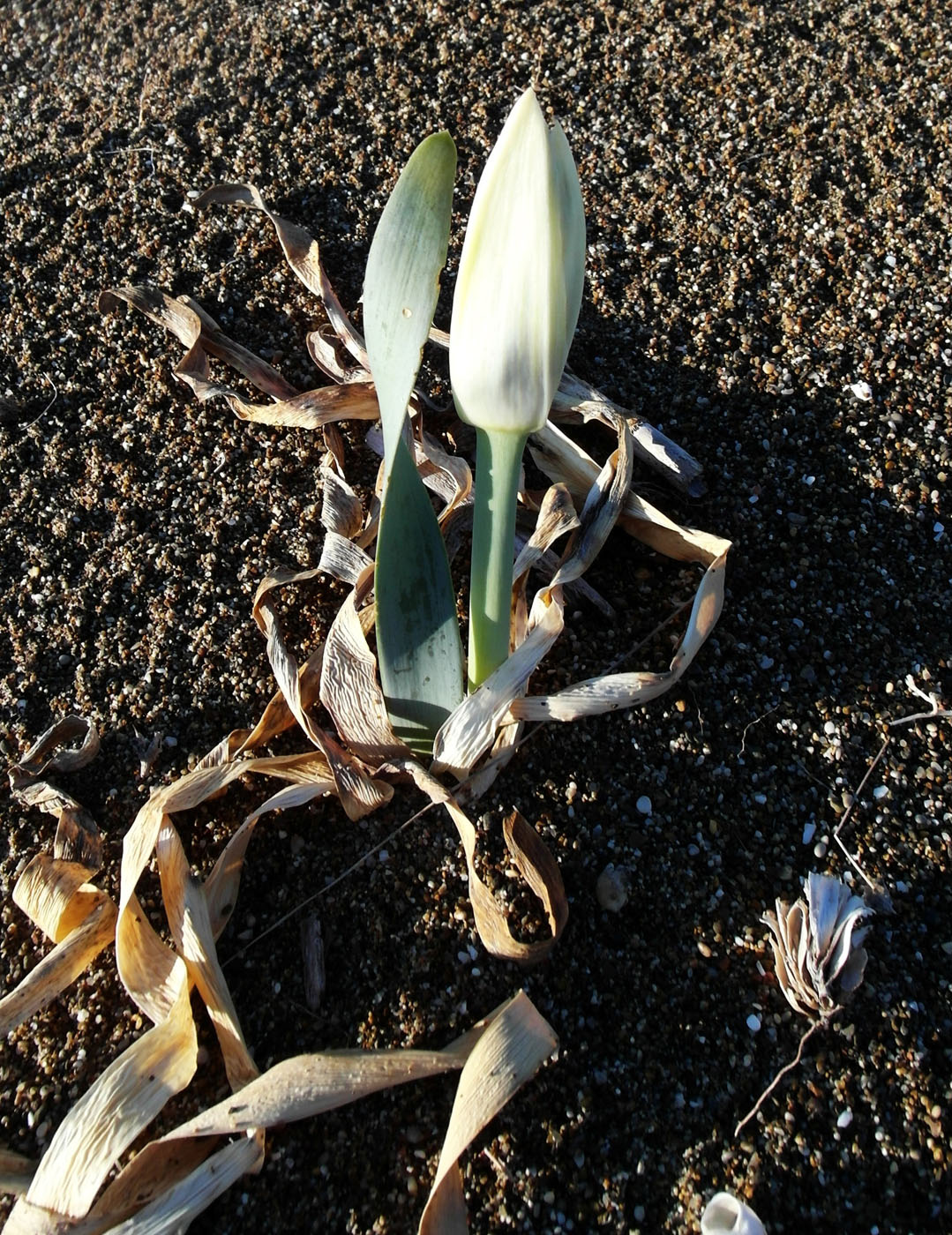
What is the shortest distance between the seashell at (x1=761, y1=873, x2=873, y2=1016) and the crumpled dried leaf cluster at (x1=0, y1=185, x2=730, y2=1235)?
0.63 ft

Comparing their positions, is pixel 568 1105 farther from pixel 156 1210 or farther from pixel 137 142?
pixel 137 142

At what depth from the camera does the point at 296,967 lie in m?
0.92

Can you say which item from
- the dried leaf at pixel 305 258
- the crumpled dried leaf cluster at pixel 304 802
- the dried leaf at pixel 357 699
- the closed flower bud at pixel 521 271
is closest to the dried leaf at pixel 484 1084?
the crumpled dried leaf cluster at pixel 304 802

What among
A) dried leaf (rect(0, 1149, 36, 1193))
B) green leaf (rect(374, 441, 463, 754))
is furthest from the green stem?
dried leaf (rect(0, 1149, 36, 1193))

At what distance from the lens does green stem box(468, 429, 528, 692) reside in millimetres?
783

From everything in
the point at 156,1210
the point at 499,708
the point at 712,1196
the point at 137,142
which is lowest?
the point at 712,1196

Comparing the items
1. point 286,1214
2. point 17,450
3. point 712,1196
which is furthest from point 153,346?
point 712,1196

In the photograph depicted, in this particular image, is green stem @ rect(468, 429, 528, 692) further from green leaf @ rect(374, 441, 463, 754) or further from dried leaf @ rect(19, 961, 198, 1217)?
dried leaf @ rect(19, 961, 198, 1217)

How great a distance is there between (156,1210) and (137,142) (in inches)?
55.0

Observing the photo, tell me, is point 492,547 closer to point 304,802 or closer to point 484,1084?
point 304,802

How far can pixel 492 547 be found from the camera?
2.76 ft

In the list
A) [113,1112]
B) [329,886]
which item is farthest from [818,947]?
[113,1112]

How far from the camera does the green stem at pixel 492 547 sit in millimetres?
783

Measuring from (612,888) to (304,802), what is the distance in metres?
0.29
